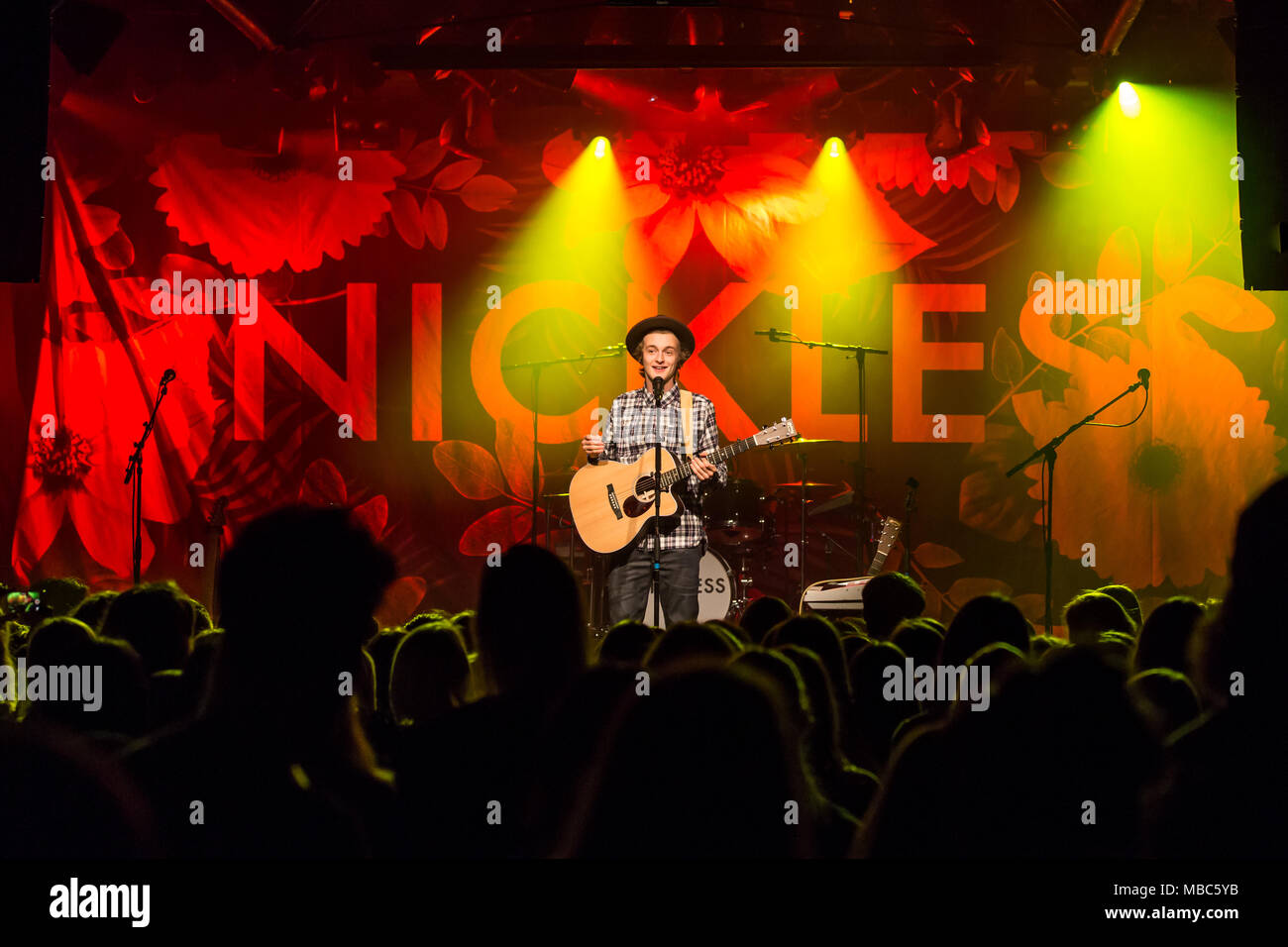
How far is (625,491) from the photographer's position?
5.81 meters

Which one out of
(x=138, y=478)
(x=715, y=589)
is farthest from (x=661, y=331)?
(x=138, y=478)

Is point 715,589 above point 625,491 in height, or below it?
below

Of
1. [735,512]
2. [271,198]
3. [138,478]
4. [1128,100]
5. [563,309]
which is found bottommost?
[735,512]

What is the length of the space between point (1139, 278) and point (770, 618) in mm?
5710

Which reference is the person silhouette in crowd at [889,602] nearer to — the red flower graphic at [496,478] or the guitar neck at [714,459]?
the guitar neck at [714,459]

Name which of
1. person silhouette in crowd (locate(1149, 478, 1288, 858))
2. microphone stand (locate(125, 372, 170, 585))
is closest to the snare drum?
microphone stand (locate(125, 372, 170, 585))

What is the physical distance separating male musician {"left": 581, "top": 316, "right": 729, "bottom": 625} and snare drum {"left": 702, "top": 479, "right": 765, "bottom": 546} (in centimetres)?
54

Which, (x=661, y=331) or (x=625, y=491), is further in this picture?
(x=661, y=331)

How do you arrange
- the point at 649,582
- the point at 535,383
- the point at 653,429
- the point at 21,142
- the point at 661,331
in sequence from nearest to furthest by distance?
the point at 21,142, the point at 649,582, the point at 653,429, the point at 661,331, the point at 535,383

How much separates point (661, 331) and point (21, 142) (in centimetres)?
394

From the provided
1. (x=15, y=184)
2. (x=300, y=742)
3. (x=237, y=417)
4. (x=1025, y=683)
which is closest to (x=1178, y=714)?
(x=1025, y=683)

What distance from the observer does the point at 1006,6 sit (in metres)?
7.26

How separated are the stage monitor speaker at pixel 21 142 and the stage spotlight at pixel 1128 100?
283 inches

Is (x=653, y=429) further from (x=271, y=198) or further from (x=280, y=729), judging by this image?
(x=280, y=729)
